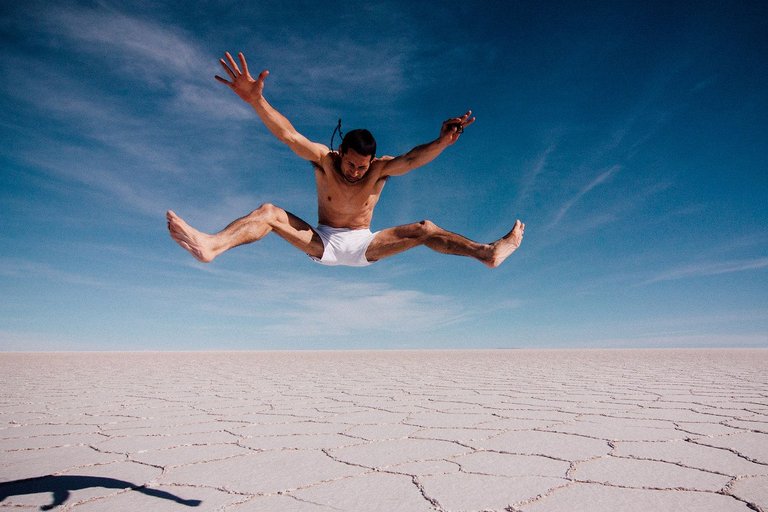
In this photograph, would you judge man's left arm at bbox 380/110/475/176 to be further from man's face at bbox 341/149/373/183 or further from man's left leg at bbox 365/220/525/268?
man's left leg at bbox 365/220/525/268

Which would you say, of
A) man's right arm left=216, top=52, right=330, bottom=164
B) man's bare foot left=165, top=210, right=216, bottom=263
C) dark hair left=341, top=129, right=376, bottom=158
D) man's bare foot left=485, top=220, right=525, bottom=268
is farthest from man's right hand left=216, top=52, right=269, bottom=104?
man's bare foot left=485, top=220, right=525, bottom=268

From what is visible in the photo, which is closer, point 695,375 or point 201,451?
point 201,451

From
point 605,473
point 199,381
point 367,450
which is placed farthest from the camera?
point 199,381

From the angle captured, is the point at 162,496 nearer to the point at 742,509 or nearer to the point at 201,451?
the point at 201,451

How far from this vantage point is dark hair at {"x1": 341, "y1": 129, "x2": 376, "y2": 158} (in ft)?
8.02

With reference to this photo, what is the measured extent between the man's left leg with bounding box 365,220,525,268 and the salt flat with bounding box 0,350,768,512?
838 mm

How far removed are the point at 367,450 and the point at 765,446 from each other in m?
1.58

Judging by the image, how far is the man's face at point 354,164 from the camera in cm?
246

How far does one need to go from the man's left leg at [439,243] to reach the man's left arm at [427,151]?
1.01ft

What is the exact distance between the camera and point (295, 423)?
2.57 metres

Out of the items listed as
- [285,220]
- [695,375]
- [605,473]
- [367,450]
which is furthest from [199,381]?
[695,375]

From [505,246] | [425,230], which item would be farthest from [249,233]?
[505,246]

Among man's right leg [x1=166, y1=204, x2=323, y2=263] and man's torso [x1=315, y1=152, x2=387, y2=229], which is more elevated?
man's torso [x1=315, y1=152, x2=387, y2=229]

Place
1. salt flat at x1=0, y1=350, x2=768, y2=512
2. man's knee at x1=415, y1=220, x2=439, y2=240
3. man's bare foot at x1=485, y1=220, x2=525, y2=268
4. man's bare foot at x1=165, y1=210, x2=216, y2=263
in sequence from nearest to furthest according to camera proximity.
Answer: salt flat at x1=0, y1=350, x2=768, y2=512 → man's bare foot at x1=165, y1=210, x2=216, y2=263 → man's bare foot at x1=485, y1=220, x2=525, y2=268 → man's knee at x1=415, y1=220, x2=439, y2=240
